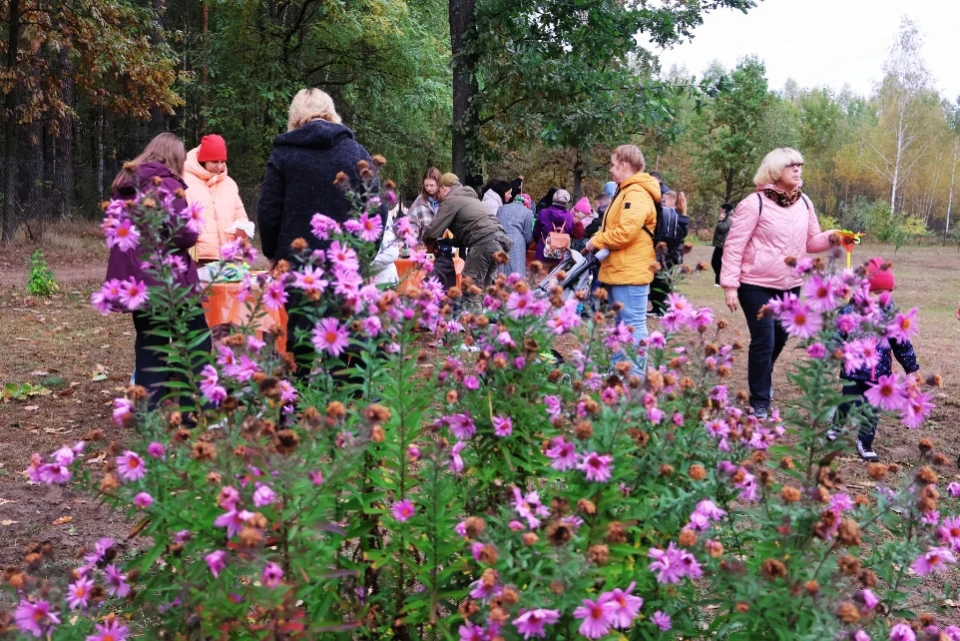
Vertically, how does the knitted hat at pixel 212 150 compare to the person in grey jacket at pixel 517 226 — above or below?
above

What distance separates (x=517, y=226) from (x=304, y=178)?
16.0 ft

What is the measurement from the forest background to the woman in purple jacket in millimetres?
736

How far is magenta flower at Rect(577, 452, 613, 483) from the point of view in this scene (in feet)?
6.40

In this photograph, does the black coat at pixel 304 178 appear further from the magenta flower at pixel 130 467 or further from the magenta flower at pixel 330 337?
the magenta flower at pixel 130 467

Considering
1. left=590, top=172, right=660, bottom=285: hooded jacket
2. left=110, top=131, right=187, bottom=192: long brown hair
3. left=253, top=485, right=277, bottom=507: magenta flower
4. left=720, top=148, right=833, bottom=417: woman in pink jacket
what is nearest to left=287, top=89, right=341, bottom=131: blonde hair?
left=110, top=131, right=187, bottom=192: long brown hair

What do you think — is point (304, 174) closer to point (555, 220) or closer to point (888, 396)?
point (888, 396)

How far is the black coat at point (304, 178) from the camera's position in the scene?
4.50 meters

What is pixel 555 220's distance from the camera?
36.5ft

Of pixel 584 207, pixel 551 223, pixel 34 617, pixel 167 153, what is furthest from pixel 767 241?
pixel 584 207

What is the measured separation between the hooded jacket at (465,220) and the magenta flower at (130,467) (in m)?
5.87

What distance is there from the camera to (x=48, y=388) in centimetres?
671

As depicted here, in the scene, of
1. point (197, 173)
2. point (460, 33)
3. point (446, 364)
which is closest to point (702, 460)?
point (446, 364)

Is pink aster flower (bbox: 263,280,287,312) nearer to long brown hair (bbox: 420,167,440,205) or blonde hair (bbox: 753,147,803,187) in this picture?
blonde hair (bbox: 753,147,803,187)

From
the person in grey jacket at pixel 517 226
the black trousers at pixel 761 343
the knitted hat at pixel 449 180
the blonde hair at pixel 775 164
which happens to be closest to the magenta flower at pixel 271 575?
the black trousers at pixel 761 343
